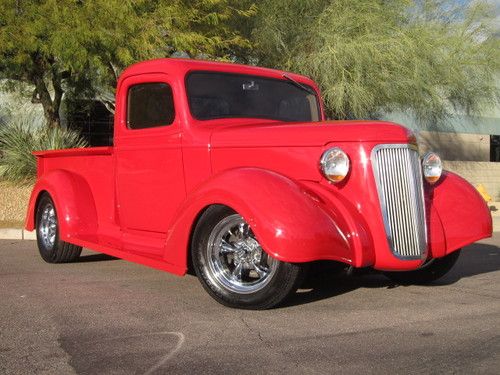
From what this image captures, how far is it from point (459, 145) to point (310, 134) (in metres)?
26.5

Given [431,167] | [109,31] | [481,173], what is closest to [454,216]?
[431,167]

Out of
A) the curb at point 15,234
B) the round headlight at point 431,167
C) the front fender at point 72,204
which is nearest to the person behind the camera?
the round headlight at point 431,167

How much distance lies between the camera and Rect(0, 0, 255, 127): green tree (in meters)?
13.2

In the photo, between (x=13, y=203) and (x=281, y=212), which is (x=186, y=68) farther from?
(x=13, y=203)

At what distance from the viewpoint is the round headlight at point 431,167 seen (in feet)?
19.1

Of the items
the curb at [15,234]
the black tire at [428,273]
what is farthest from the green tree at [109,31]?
the black tire at [428,273]

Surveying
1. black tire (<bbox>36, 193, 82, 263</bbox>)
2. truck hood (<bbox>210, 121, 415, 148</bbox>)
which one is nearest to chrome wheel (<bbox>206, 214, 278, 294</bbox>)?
truck hood (<bbox>210, 121, 415, 148</bbox>)

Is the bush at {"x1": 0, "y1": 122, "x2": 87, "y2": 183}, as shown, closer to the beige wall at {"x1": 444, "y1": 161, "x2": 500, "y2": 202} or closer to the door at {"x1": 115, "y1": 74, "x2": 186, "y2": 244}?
the door at {"x1": 115, "y1": 74, "x2": 186, "y2": 244}

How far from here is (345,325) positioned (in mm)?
4816

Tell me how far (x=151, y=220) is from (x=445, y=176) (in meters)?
2.75

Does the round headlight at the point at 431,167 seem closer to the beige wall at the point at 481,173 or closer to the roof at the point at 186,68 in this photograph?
the roof at the point at 186,68

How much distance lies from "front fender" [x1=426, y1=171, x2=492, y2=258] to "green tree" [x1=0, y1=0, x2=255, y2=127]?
8455mm

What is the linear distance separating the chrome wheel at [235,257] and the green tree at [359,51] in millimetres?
10249

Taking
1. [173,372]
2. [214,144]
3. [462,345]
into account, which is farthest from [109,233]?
[462,345]
